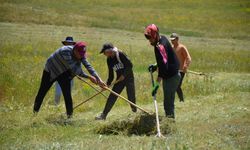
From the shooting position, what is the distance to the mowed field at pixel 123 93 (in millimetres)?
8828

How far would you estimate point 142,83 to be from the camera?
1764cm

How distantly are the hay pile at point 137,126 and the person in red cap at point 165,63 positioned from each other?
18.2 inches

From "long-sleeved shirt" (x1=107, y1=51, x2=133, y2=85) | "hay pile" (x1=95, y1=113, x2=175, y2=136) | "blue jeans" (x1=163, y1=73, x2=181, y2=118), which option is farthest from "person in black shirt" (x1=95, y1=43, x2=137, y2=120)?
"blue jeans" (x1=163, y1=73, x2=181, y2=118)

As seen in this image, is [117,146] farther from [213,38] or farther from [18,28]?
[213,38]

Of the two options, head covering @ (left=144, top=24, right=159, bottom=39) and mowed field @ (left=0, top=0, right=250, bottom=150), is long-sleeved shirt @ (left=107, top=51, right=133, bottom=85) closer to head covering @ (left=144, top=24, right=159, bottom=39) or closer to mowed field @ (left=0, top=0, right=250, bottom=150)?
mowed field @ (left=0, top=0, right=250, bottom=150)

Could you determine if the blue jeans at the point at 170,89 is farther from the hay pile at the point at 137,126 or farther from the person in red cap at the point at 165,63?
the hay pile at the point at 137,126

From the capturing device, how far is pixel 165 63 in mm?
9359

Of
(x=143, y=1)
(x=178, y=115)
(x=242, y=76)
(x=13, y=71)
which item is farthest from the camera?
(x=143, y=1)

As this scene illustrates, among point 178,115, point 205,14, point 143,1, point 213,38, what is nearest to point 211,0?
point 143,1

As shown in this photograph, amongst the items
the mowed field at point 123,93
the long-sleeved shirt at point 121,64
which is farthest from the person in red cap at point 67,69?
the long-sleeved shirt at point 121,64

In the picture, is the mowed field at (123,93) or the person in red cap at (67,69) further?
the person in red cap at (67,69)

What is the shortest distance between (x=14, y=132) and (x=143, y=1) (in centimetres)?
5831

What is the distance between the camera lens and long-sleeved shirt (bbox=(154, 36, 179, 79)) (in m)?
9.24

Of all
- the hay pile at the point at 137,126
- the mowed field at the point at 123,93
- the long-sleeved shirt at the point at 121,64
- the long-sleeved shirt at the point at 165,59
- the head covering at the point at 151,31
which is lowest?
the mowed field at the point at 123,93
